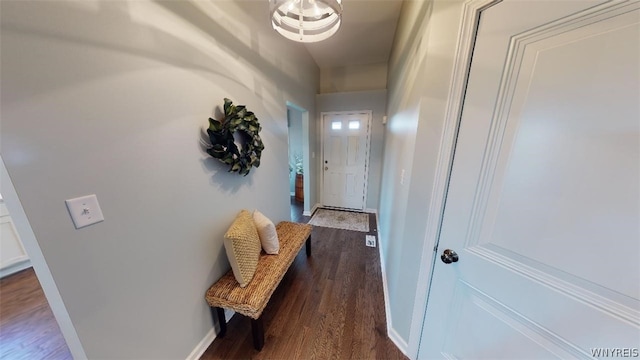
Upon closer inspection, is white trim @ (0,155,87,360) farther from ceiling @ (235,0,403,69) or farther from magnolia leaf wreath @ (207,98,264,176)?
ceiling @ (235,0,403,69)

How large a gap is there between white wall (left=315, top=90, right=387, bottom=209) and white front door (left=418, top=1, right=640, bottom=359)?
2683 millimetres

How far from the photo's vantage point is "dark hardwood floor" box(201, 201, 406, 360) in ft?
4.42

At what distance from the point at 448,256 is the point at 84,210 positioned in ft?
5.35

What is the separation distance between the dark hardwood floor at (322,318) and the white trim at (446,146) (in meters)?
0.43

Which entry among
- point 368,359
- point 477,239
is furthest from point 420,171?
point 368,359

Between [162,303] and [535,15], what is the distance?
2.11 m

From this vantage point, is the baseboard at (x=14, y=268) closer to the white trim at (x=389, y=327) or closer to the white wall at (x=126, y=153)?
the white wall at (x=126, y=153)

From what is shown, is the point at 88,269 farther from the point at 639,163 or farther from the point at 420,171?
the point at 639,163

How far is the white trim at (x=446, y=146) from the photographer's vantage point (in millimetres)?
792

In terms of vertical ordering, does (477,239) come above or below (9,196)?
below

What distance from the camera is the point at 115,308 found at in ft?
2.91

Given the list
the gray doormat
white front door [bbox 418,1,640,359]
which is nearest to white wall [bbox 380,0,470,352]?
white front door [bbox 418,1,640,359]

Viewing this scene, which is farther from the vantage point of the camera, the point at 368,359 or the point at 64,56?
the point at 368,359

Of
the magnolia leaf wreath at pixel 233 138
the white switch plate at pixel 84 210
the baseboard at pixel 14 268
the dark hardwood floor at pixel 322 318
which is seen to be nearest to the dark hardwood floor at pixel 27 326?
the baseboard at pixel 14 268
